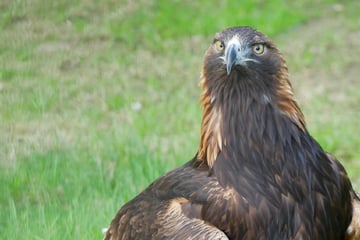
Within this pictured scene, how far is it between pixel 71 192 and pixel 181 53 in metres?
5.11

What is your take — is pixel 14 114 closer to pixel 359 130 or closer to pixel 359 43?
pixel 359 130

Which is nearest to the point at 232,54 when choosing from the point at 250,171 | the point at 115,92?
the point at 250,171

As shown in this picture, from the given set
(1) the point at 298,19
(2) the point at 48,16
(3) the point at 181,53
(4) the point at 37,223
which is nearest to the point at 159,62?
(3) the point at 181,53

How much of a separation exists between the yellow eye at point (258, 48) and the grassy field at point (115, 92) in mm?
1915

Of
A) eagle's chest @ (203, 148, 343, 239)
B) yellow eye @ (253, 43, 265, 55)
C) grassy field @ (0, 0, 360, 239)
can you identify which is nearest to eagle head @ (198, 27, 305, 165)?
yellow eye @ (253, 43, 265, 55)

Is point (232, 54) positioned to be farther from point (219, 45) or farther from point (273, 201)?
point (273, 201)

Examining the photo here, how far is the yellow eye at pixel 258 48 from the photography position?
4539 millimetres

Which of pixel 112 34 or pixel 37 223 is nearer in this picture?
pixel 37 223

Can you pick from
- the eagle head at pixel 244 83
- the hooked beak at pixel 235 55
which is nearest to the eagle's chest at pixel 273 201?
the eagle head at pixel 244 83

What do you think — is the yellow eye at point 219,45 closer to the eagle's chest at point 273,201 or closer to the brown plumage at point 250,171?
the brown plumage at point 250,171

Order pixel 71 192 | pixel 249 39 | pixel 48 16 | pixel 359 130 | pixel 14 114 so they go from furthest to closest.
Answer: pixel 48 16 < pixel 359 130 < pixel 14 114 < pixel 71 192 < pixel 249 39

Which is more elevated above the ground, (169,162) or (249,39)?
(249,39)

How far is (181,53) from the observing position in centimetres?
1130

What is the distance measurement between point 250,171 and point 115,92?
17.9ft
